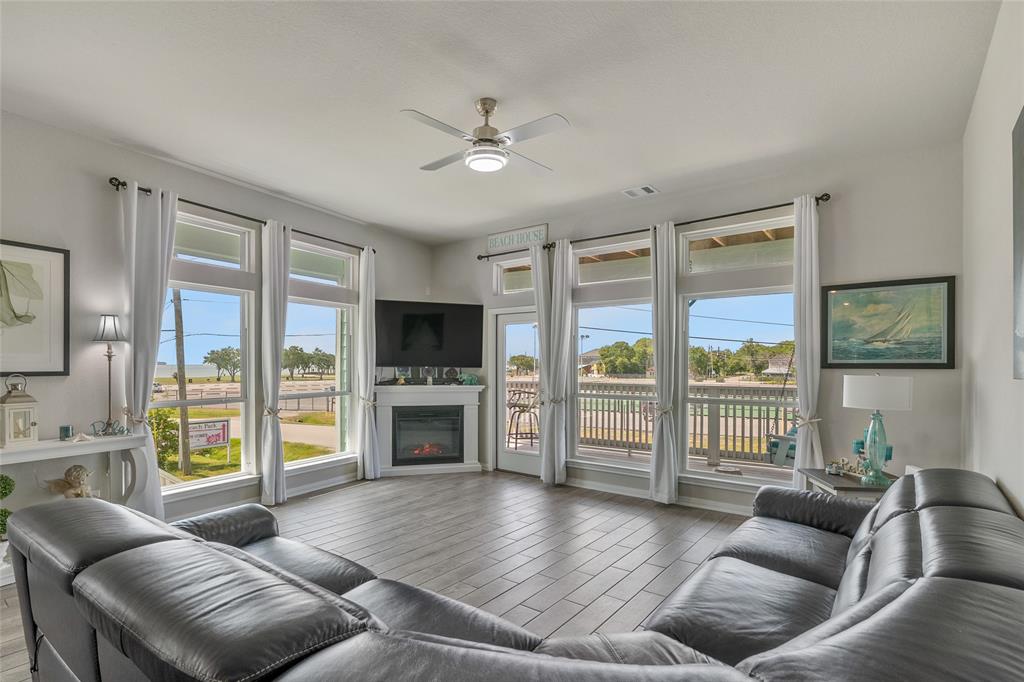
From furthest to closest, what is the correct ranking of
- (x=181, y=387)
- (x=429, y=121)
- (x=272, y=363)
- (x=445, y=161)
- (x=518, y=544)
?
(x=272, y=363), (x=181, y=387), (x=518, y=544), (x=445, y=161), (x=429, y=121)

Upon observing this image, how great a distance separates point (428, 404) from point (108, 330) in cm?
340

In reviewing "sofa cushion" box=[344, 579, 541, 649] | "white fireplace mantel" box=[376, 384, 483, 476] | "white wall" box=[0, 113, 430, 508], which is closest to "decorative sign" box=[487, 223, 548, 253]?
"white fireplace mantel" box=[376, 384, 483, 476]

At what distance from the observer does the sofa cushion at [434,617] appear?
Result: 1.59 m

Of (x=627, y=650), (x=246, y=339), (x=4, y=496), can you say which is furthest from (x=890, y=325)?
(x=4, y=496)

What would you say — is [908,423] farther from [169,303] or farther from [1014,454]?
[169,303]

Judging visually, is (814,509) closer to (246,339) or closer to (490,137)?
(490,137)

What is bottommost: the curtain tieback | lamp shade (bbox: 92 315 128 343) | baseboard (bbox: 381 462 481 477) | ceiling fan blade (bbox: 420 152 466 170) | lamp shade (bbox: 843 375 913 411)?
baseboard (bbox: 381 462 481 477)

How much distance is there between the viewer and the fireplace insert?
20.7 ft

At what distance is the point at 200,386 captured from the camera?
15.1 ft

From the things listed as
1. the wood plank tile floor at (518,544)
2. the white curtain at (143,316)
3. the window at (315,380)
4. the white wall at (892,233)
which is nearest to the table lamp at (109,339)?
the white curtain at (143,316)

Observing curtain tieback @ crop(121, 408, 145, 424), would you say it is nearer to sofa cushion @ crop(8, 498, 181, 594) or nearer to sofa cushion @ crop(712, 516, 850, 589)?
sofa cushion @ crop(8, 498, 181, 594)

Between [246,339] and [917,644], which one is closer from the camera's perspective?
[917,644]

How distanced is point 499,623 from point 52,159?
171 inches

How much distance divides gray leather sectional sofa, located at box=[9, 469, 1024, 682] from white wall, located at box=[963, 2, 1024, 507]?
0.45 metres
